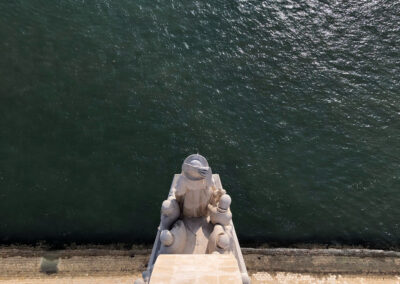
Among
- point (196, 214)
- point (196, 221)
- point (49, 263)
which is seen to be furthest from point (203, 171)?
point (49, 263)

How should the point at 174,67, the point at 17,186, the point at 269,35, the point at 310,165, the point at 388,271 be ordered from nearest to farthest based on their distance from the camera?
the point at 388,271 → the point at 17,186 → the point at 310,165 → the point at 174,67 → the point at 269,35

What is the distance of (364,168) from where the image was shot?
68.6 ft

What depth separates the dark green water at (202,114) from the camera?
18.9 metres

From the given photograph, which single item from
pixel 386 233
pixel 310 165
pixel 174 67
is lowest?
pixel 386 233

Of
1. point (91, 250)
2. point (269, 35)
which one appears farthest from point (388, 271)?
point (269, 35)

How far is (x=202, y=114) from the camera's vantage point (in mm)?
21984

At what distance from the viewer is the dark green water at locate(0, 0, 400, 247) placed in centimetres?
1894

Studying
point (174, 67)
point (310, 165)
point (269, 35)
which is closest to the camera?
point (310, 165)

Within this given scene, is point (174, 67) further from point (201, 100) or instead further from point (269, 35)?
point (269, 35)

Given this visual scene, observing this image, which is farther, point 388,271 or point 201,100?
point 201,100

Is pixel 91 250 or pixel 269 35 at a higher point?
pixel 269 35

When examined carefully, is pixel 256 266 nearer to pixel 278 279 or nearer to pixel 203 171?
pixel 278 279

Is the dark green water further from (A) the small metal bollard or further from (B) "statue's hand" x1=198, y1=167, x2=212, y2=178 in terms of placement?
(B) "statue's hand" x1=198, y1=167, x2=212, y2=178

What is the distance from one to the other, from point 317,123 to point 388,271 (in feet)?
33.6
